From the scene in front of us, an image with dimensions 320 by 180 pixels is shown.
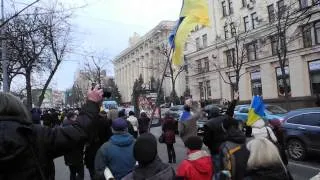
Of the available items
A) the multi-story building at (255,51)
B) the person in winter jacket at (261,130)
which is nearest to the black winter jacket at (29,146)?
the person in winter jacket at (261,130)

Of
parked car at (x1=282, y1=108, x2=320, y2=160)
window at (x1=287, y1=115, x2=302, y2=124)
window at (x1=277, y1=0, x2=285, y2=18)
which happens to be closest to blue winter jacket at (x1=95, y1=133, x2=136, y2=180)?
parked car at (x1=282, y1=108, x2=320, y2=160)

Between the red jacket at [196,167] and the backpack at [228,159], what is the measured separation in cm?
21

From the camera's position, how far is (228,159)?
525 cm

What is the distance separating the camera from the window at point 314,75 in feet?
138

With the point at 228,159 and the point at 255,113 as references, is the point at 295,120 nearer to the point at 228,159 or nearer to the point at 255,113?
the point at 255,113

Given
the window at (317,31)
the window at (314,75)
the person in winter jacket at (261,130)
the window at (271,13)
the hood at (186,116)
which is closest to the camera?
the person in winter jacket at (261,130)

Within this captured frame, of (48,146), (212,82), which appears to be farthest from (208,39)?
(48,146)

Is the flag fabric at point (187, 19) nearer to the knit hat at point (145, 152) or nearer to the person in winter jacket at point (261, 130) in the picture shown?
the person in winter jacket at point (261, 130)

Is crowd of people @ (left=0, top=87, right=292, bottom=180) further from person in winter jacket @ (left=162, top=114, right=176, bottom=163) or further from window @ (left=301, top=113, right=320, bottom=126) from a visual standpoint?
window @ (left=301, top=113, right=320, bottom=126)

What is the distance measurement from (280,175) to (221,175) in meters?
1.21

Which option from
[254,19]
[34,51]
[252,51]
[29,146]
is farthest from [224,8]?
[29,146]

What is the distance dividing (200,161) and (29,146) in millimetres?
3144

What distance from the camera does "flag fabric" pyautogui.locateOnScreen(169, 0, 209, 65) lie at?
23.6 ft

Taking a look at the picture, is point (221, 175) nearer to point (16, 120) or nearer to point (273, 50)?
point (16, 120)
